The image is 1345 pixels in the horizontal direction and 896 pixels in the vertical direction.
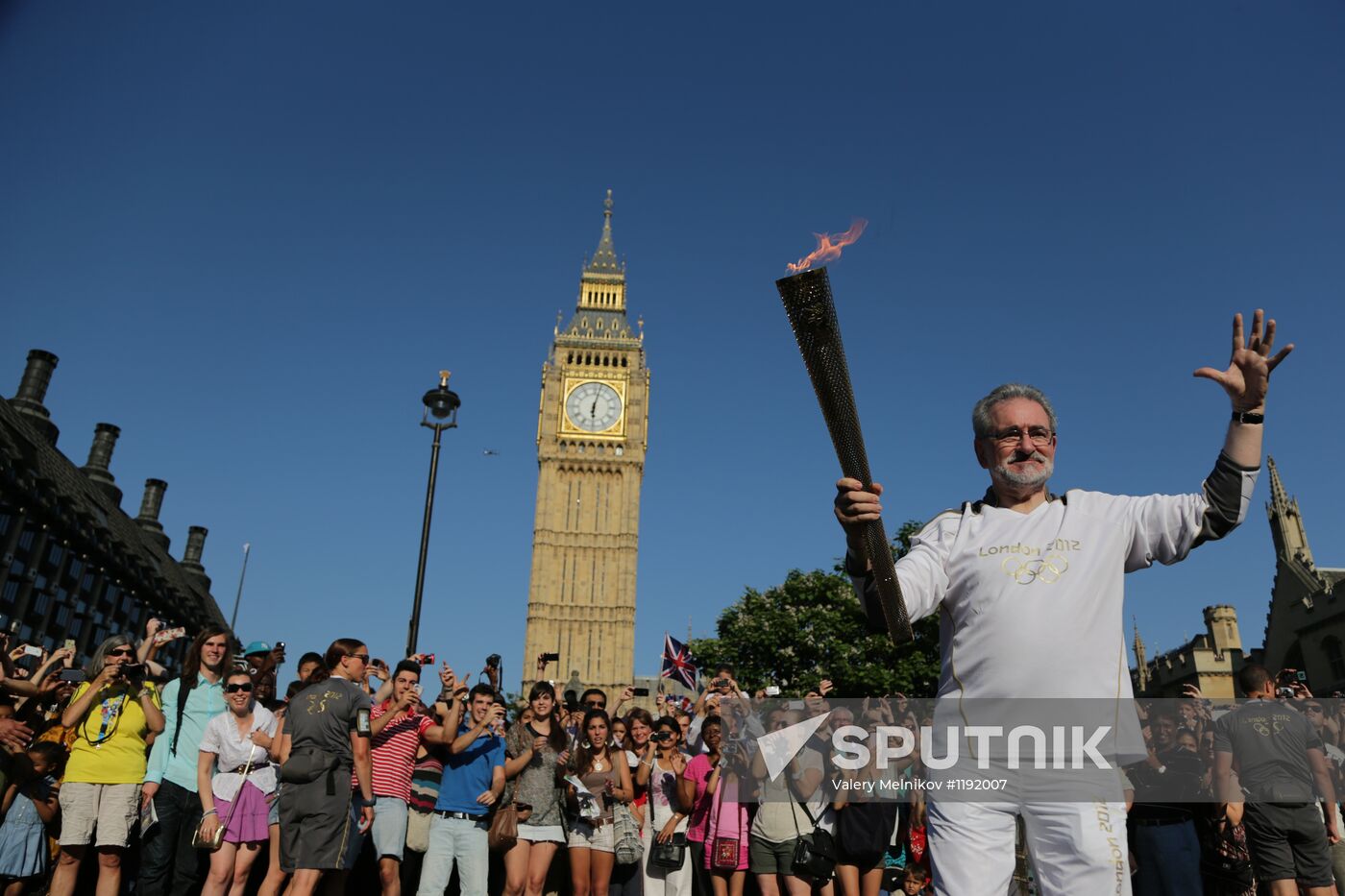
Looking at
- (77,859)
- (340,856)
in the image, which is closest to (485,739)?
(340,856)

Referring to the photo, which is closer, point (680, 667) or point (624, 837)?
point (624, 837)

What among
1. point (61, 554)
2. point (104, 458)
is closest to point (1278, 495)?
point (61, 554)

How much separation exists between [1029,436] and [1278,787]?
610 centimetres

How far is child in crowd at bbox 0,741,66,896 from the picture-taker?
7367 millimetres

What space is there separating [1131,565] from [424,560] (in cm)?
Answer: 1139

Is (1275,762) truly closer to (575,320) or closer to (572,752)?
(572,752)

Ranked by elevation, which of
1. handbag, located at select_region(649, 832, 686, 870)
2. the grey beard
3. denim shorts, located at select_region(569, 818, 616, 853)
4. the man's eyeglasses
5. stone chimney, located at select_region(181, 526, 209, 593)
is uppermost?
stone chimney, located at select_region(181, 526, 209, 593)

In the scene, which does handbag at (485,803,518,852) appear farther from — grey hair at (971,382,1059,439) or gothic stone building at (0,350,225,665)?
gothic stone building at (0,350,225,665)

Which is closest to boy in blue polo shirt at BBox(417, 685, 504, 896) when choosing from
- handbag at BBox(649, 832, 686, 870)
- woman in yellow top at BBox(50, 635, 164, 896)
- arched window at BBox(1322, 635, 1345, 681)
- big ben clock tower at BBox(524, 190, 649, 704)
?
handbag at BBox(649, 832, 686, 870)

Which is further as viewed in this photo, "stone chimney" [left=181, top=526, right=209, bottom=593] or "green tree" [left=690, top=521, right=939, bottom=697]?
"stone chimney" [left=181, top=526, right=209, bottom=593]

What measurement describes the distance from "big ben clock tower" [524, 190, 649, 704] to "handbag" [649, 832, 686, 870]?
68.6 meters

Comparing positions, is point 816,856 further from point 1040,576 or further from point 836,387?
point 836,387

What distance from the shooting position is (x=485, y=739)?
867 centimetres

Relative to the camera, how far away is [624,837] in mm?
9078
